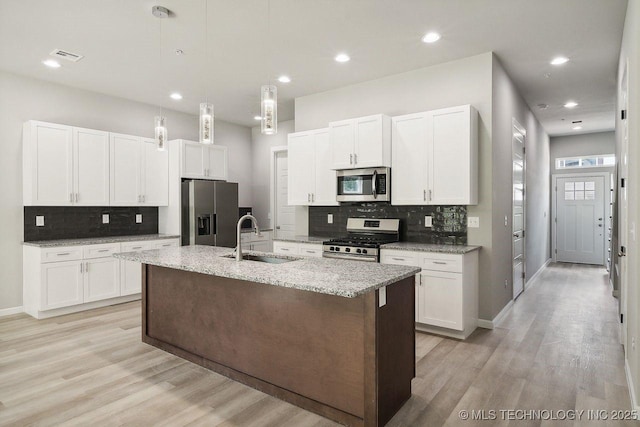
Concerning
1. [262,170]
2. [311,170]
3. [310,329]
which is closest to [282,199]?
[262,170]

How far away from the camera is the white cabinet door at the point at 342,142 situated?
4.60 m

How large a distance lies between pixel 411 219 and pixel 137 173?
394 centimetres

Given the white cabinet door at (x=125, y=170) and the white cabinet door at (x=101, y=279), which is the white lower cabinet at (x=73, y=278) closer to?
the white cabinet door at (x=101, y=279)

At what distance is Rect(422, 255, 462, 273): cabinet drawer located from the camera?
3.68m

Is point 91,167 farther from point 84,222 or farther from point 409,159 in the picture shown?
point 409,159

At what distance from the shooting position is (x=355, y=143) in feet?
15.0

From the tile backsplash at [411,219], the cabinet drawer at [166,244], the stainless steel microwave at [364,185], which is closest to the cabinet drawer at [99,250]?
the cabinet drawer at [166,244]

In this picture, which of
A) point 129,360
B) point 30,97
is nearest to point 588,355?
point 129,360

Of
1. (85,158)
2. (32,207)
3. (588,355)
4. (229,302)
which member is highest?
(85,158)

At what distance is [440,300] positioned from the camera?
3.81 m

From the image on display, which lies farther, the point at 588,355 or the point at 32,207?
the point at 32,207

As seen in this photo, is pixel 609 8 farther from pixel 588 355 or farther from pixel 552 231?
pixel 552 231

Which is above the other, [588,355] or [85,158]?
[85,158]

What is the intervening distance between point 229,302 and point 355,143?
2.52 m
